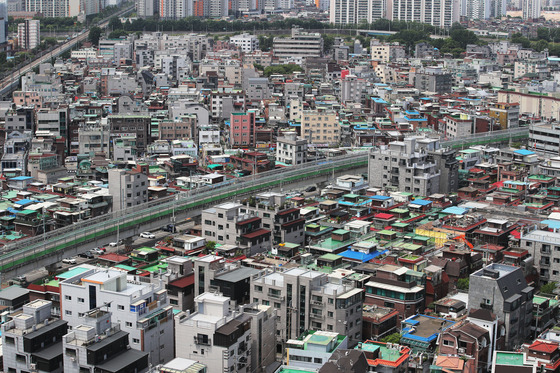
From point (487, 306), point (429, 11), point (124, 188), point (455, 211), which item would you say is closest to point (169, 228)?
point (124, 188)

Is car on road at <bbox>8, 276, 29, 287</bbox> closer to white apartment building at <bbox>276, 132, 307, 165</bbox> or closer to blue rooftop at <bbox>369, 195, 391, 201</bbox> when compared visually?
blue rooftop at <bbox>369, 195, 391, 201</bbox>

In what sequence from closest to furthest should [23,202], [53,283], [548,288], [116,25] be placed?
[53,283] < [548,288] < [23,202] < [116,25]

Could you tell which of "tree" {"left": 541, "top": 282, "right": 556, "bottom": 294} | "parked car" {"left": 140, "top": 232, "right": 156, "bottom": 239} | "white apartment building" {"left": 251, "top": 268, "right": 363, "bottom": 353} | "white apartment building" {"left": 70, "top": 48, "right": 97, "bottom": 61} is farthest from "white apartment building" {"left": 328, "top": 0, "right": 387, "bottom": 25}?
"white apartment building" {"left": 251, "top": 268, "right": 363, "bottom": 353}

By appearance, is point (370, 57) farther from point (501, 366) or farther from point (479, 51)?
point (501, 366)

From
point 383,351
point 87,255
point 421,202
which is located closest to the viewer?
point 383,351

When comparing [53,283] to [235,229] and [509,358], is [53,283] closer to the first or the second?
[235,229]

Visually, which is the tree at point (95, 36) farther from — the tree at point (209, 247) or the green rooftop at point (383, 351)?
the green rooftop at point (383, 351)

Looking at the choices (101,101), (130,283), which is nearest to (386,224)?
(130,283)
